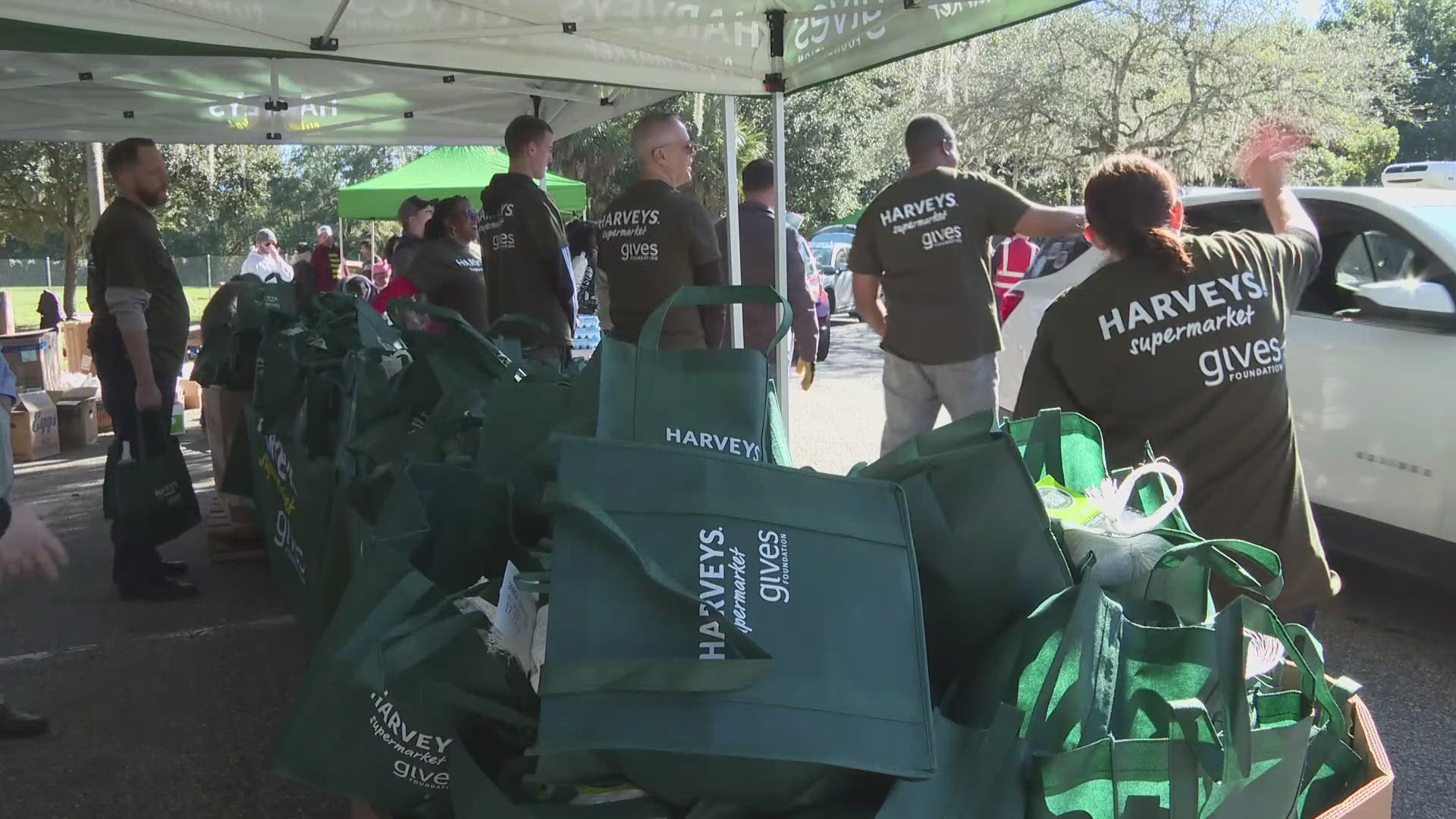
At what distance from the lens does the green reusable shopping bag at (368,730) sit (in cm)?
142

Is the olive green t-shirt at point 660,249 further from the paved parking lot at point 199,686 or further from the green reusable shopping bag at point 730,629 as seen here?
the green reusable shopping bag at point 730,629

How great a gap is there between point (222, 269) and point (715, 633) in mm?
45251

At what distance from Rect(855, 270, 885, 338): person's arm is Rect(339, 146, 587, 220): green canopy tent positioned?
8961 millimetres

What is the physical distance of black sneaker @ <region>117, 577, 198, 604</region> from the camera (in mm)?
5117

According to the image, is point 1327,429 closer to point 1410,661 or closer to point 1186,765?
point 1410,661

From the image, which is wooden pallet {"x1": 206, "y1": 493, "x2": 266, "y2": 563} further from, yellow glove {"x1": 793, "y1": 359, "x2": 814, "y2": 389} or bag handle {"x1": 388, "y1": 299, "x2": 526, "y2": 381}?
bag handle {"x1": 388, "y1": 299, "x2": 526, "y2": 381}

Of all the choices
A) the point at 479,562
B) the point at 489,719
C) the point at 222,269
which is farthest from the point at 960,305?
the point at 222,269

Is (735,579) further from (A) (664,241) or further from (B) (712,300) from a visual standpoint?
(A) (664,241)

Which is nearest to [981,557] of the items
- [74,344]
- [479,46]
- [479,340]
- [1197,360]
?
[1197,360]

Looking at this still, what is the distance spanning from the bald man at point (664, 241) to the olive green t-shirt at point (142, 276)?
1856mm

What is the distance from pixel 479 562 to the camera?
5.69ft

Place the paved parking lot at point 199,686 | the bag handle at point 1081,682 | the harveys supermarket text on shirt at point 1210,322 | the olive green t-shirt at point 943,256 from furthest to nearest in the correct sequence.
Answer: the olive green t-shirt at point 943,256, the paved parking lot at point 199,686, the harveys supermarket text on shirt at point 1210,322, the bag handle at point 1081,682

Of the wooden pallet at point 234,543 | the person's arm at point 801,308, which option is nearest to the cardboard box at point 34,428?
the wooden pallet at point 234,543

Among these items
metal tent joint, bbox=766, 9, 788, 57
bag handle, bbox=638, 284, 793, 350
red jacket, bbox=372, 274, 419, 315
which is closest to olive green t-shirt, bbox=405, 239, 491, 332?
red jacket, bbox=372, 274, 419, 315
